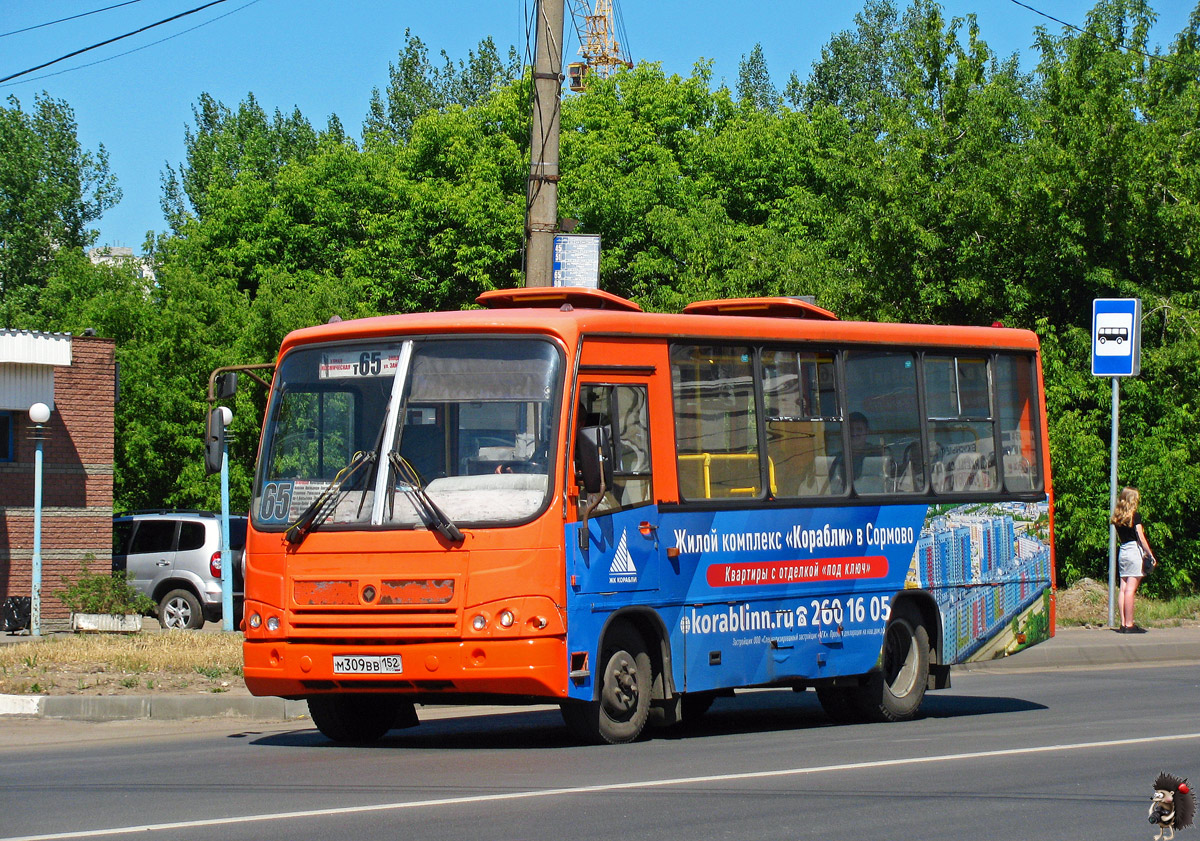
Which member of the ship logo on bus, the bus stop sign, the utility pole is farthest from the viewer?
the bus stop sign

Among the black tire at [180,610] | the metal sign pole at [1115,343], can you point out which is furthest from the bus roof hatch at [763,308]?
the black tire at [180,610]

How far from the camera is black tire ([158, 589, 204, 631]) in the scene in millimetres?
26547

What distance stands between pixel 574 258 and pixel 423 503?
5.22 m

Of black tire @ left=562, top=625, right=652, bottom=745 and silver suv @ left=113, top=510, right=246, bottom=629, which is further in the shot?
silver suv @ left=113, top=510, right=246, bottom=629

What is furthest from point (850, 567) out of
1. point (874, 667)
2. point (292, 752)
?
point (292, 752)

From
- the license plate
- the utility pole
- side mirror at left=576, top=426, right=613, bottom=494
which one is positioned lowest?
the license plate

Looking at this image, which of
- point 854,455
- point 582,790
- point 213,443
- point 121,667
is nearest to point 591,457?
point 582,790

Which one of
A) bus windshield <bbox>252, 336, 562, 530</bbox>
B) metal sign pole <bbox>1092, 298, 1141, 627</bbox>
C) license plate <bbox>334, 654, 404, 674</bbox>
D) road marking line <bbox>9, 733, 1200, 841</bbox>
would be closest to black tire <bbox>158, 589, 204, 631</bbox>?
metal sign pole <bbox>1092, 298, 1141, 627</bbox>

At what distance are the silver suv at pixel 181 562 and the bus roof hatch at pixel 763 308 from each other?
14.9 m

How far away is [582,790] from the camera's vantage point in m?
8.63

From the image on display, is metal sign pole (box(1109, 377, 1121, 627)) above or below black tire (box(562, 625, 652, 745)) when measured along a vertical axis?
above

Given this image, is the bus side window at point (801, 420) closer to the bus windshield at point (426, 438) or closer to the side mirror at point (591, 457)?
the side mirror at point (591, 457)

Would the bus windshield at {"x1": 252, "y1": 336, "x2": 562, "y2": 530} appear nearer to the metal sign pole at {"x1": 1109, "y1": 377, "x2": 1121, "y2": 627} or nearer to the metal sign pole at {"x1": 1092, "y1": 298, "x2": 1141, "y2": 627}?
the metal sign pole at {"x1": 1109, "y1": 377, "x2": 1121, "y2": 627}

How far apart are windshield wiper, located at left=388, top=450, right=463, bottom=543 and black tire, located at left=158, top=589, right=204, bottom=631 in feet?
55.4
